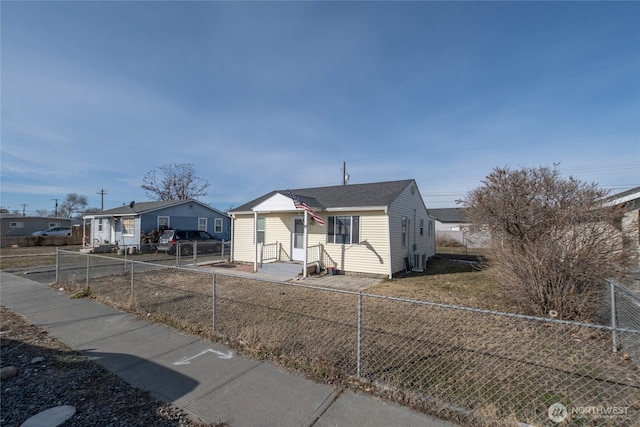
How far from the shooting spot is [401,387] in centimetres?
319

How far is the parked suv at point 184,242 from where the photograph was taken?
1794 cm

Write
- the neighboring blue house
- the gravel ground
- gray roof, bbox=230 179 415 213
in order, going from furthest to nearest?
1. the neighboring blue house
2. gray roof, bbox=230 179 415 213
3. the gravel ground

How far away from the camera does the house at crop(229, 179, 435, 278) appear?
1098 cm

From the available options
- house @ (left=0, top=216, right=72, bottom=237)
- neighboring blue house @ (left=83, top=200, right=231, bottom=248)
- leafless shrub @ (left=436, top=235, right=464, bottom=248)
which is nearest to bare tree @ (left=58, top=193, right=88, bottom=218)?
house @ (left=0, top=216, right=72, bottom=237)

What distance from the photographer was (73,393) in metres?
3.13

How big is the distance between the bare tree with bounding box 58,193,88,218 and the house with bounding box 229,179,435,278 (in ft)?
260

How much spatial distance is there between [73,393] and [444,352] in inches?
181

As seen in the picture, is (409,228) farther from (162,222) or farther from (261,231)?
(162,222)

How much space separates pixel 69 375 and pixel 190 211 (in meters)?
22.6

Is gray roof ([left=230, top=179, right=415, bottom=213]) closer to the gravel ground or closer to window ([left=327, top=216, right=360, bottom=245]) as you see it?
window ([left=327, top=216, right=360, bottom=245])

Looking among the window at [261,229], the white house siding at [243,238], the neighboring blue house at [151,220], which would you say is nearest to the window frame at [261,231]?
the window at [261,229]

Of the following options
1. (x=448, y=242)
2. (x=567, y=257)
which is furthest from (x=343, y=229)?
(x=448, y=242)

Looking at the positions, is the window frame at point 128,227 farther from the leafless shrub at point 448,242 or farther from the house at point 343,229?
the leafless shrub at point 448,242

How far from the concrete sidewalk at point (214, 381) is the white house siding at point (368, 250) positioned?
24.5 feet
